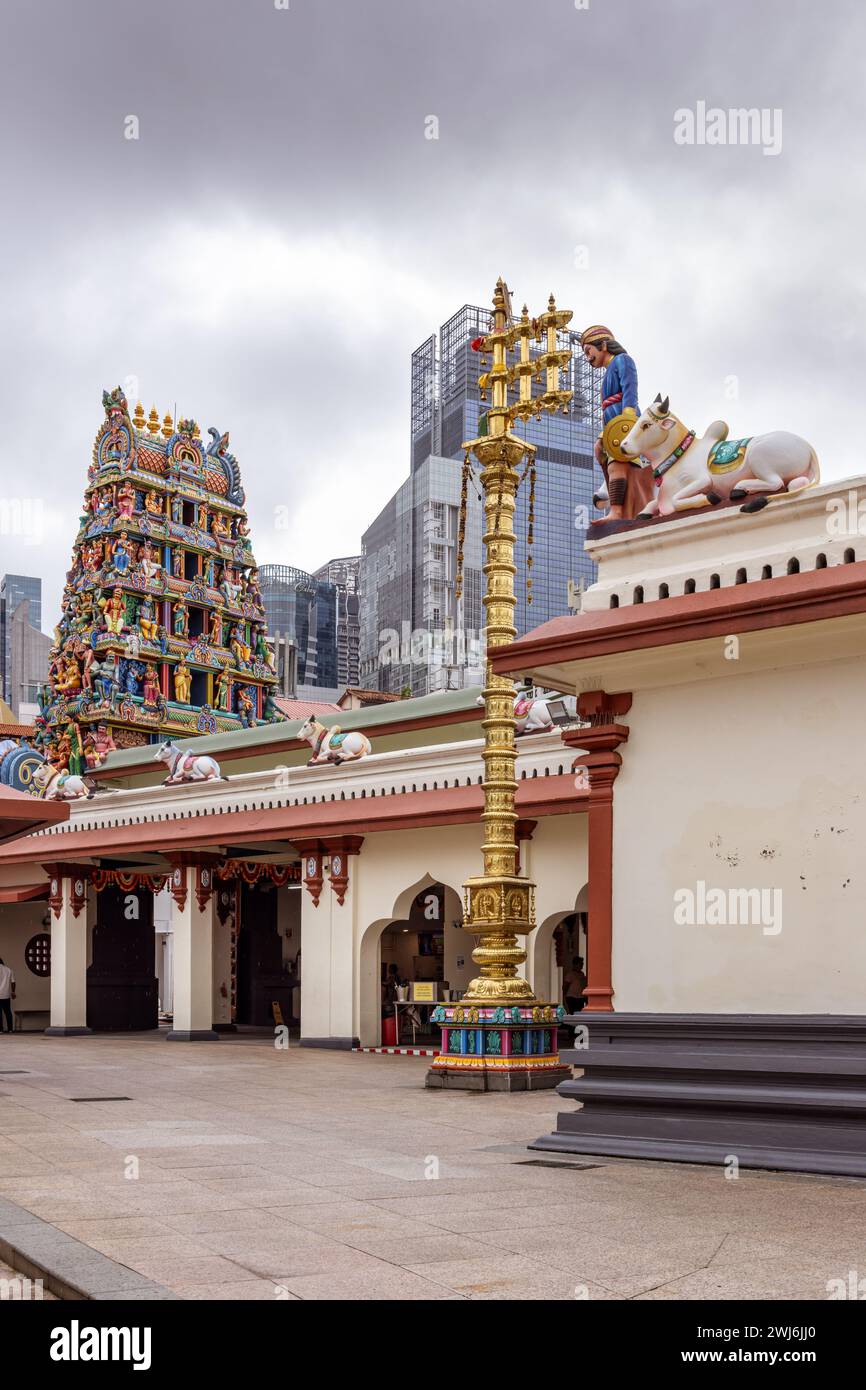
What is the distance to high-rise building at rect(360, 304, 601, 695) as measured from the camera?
342ft

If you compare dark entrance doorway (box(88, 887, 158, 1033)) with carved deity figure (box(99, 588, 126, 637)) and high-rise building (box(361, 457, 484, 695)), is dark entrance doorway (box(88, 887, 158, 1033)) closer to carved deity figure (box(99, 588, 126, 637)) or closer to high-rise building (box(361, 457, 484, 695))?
carved deity figure (box(99, 588, 126, 637))

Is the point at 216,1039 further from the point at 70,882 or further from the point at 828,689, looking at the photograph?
the point at 828,689

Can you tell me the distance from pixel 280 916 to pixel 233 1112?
62.1ft

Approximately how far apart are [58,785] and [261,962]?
621 centimetres

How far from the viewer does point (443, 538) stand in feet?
354

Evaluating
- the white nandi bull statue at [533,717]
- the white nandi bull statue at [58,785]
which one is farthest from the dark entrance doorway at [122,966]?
the white nandi bull statue at [533,717]

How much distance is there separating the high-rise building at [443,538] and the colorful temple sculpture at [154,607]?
166 feet

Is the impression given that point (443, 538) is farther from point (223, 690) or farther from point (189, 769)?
point (189, 769)

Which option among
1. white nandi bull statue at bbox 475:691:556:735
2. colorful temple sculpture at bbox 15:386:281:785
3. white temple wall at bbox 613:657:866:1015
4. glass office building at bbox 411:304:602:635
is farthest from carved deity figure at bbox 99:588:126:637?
glass office building at bbox 411:304:602:635

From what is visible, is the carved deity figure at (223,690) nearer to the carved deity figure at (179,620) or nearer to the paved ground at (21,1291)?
the carved deity figure at (179,620)

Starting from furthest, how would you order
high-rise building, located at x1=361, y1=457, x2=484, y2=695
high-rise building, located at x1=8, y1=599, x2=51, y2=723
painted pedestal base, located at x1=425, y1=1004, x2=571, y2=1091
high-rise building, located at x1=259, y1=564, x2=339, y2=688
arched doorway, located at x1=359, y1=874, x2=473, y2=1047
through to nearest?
high-rise building, located at x1=259, y1=564, x2=339, y2=688 → high-rise building, located at x1=8, y1=599, x2=51, y2=723 → high-rise building, located at x1=361, y1=457, x2=484, y2=695 → arched doorway, located at x1=359, y1=874, x2=473, y2=1047 → painted pedestal base, located at x1=425, y1=1004, x2=571, y2=1091

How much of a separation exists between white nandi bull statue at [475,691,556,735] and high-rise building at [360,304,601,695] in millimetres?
70223

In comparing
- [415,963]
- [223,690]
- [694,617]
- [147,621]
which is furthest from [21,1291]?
[223,690]

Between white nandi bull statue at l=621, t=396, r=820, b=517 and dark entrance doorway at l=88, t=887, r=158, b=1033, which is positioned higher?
white nandi bull statue at l=621, t=396, r=820, b=517
